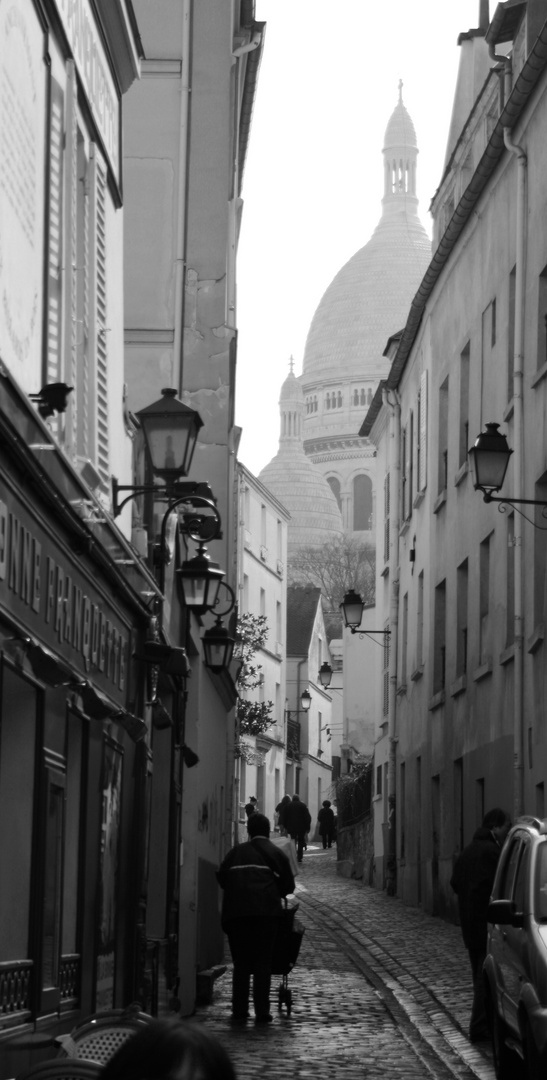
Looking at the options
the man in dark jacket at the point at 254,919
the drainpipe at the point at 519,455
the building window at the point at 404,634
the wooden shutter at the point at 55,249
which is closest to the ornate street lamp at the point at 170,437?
the wooden shutter at the point at 55,249

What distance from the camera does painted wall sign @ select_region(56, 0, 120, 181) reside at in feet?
33.0

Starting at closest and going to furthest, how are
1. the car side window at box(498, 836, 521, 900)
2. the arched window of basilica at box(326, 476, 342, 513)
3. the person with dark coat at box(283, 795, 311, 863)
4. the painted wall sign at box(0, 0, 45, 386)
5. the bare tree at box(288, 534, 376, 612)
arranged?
the painted wall sign at box(0, 0, 45, 386) → the car side window at box(498, 836, 521, 900) → the person with dark coat at box(283, 795, 311, 863) → the bare tree at box(288, 534, 376, 612) → the arched window of basilica at box(326, 476, 342, 513)

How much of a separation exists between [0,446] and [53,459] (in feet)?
3.98

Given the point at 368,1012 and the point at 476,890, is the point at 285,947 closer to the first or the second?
the point at 368,1012

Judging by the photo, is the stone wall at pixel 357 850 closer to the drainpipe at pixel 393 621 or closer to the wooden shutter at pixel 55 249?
the drainpipe at pixel 393 621

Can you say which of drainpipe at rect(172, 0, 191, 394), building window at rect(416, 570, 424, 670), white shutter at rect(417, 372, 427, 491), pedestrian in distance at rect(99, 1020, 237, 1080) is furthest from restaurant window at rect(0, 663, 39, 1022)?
building window at rect(416, 570, 424, 670)

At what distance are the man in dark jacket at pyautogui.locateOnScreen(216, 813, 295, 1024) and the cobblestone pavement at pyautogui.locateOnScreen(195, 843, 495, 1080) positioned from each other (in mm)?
248

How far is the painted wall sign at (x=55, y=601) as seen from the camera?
7.08 meters

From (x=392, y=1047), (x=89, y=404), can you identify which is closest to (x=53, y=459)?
(x=89, y=404)

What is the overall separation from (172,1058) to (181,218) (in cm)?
1564

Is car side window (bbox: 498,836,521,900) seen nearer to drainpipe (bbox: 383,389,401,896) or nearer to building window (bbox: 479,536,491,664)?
building window (bbox: 479,536,491,664)

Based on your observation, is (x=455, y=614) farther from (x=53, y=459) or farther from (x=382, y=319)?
(x=382, y=319)

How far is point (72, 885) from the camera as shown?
8898 millimetres

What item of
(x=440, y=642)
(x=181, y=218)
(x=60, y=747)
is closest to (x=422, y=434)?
(x=440, y=642)
